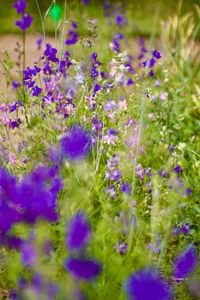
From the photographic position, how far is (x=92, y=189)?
249cm

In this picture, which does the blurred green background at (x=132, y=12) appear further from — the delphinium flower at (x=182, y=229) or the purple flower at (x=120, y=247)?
the purple flower at (x=120, y=247)

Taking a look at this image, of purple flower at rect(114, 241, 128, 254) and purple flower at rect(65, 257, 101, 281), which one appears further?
purple flower at rect(114, 241, 128, 254)

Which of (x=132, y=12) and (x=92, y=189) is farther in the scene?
(x=132, y=12)

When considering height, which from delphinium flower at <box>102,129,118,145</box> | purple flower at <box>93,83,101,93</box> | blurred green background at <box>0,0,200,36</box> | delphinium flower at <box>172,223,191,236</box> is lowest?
blurred green background at <box>0,0,200,36</box>

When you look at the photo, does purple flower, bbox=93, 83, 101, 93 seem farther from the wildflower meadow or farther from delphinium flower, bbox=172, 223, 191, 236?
delphinium flower, bbox=172, 223, 191, 236

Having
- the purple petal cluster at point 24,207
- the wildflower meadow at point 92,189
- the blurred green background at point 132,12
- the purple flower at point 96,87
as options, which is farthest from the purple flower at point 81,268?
the blurred green background at point 132,12

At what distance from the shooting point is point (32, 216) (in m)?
1.42

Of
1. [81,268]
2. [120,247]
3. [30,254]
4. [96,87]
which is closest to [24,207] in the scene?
[30,254]

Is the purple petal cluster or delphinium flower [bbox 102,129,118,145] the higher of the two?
the purple petal cluster

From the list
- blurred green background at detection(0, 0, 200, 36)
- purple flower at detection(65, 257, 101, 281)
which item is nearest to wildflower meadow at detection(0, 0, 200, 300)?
purple flower at detection(65, 257, 101, 281)

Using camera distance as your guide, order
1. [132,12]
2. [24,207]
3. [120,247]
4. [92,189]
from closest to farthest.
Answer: [24,207], [120,247], [92,189], [132,12]

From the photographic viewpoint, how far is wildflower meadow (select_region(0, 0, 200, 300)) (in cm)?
144

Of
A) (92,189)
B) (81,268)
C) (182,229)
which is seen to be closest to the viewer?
(81,268)

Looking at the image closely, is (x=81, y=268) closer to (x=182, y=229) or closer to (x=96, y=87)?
(x=182, y=229)
